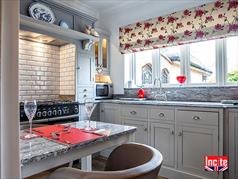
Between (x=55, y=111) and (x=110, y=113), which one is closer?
(x=55, y=111)

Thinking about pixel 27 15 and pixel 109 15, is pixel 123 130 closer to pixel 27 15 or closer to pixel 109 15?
pixel 27 15

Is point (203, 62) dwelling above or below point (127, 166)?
above

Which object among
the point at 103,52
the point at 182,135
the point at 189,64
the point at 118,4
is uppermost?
the point at 118,4

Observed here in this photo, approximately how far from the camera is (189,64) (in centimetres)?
308

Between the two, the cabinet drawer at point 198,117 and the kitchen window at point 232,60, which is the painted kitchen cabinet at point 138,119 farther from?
the kitchen window at point 232,60

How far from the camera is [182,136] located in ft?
7.82

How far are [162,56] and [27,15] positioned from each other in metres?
2.22

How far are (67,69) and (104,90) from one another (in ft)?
2.86

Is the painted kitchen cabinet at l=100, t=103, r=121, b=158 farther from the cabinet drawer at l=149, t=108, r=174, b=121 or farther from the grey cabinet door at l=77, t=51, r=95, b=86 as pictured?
the cabinet drawer at l=149, t=108, r=174, b=121

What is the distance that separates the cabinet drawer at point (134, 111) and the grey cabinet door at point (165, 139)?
0.65 feet

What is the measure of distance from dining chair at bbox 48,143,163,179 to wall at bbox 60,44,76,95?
75.6 inches

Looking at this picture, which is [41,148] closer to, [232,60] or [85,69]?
[85,69]

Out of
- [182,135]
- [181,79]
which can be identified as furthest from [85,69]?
[182,135]

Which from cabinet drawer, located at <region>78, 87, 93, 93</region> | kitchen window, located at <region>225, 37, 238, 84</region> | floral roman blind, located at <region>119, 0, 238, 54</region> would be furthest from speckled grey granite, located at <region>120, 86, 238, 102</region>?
cabinet drawer, located at <region>78, 87, 93, 93</region>
